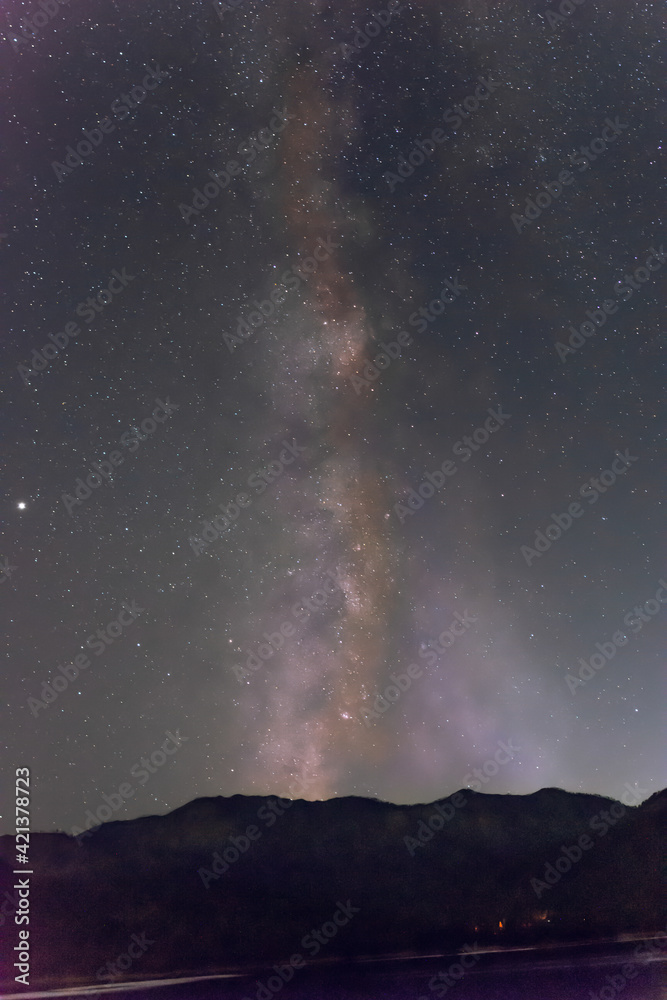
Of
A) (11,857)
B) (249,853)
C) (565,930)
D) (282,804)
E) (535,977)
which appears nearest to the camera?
Answer: (535,977)

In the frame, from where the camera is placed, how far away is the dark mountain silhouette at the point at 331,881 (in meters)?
17.2

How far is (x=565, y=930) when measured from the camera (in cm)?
1881

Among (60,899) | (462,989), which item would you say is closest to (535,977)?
(462,989)

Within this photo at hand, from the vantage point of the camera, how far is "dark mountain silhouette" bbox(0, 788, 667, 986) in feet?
56.4

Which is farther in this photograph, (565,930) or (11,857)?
(565,930)

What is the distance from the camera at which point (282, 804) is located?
2325 cm

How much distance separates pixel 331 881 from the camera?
65.6 feet

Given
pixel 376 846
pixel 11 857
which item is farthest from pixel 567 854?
pixel 11 857

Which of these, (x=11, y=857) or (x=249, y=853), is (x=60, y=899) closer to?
(x=11, y=857)

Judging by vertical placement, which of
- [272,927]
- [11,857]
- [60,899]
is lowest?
[272,927]

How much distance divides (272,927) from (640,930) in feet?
37.9

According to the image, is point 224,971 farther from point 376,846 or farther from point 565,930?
point 565,930

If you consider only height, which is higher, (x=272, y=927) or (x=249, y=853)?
(x=249, y=853)

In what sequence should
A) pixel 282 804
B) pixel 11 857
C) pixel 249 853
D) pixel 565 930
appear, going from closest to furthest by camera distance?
pixel 11 857
pixel 565 930
pixel 249 853
pixel 282 804
